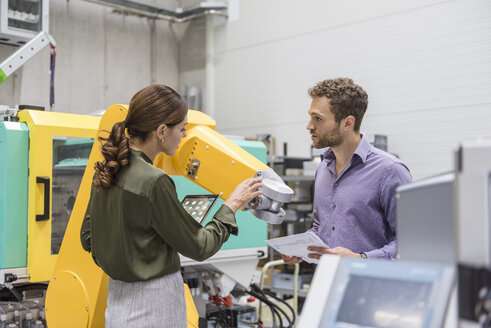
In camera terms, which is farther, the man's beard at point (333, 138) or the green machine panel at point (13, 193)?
the green machine panel at point (13, 193)

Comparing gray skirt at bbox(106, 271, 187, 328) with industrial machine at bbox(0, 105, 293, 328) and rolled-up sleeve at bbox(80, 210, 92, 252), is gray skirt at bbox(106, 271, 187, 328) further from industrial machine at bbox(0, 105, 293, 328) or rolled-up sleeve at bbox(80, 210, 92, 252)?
industrial machine at bbox(0, 105, 293, 328)

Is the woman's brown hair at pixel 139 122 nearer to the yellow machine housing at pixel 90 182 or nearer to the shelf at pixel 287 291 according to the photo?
the yellow machine housing at pixel 90 182

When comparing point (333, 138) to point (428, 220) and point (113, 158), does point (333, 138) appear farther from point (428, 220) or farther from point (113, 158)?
point (428, 220)

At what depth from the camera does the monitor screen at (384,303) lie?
0.88 meters

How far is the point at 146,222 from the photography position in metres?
1.71

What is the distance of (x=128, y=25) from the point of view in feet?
26.9

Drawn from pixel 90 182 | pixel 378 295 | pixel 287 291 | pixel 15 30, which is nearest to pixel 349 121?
pixel 90 182

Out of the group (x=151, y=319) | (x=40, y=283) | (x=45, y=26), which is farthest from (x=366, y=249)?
(x=45, y=26)

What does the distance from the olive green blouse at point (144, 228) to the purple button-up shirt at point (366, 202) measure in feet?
2.27

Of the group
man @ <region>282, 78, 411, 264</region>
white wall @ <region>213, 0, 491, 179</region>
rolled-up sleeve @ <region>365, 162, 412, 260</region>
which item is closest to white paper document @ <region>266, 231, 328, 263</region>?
man @ <region>282, 78, 411, 264</region>

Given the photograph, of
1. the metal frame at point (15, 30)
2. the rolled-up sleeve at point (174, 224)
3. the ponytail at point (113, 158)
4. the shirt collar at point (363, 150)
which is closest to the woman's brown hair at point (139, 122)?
the ponytail at point (113, 158)

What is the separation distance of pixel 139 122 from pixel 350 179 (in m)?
0.99

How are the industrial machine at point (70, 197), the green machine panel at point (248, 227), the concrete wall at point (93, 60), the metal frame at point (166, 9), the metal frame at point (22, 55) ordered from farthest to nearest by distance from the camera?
the metal frame at point (166, 9) → the concrete wall at point (93, 60) → the metal frame at point (22, 55) → the green machine panel at point (248, 227) → the industrial machine at point (70, 197)

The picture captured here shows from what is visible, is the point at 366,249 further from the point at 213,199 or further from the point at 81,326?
the point at 81,326
